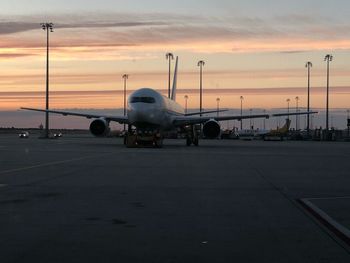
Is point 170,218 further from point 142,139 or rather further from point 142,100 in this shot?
point 142,100

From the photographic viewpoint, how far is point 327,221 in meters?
9.57

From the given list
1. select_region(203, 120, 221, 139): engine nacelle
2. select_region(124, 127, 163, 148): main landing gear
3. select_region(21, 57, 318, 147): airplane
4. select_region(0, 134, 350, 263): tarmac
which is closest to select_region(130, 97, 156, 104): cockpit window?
select_region(21, 57, 318, 147): airplane

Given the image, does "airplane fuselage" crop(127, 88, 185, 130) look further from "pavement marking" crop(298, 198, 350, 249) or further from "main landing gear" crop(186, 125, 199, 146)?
"pavement marking" crop(298, 198, 350, 249)

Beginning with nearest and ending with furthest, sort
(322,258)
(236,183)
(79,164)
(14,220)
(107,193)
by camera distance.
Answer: (322,258), (14,220), (107,193), (236,183), (79,164)

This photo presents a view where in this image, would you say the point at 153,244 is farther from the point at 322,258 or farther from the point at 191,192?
the point at 191,192

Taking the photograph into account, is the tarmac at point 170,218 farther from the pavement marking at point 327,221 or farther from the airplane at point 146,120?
the airplane at point 146,120

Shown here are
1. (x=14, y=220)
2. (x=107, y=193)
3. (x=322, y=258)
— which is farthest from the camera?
(x=107, y=193)

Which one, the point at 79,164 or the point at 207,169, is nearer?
the point at 207,169

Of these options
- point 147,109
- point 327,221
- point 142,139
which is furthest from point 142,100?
point 327,221

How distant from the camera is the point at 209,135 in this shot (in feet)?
147

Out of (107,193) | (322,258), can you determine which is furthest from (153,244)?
(107,193)

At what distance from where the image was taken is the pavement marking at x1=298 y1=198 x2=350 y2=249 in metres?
8.35

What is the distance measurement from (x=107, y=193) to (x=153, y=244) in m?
5.70

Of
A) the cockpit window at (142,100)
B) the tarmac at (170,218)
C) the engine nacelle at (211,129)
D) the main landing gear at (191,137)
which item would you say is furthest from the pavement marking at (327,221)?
→ the main landing gear at (191,137)
